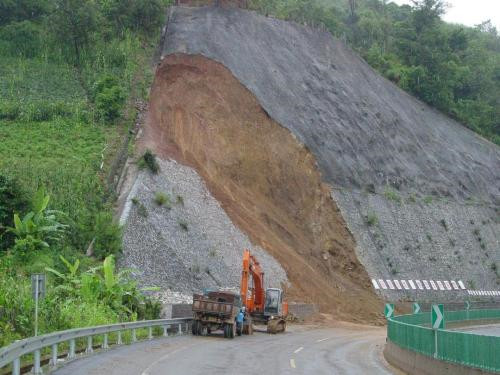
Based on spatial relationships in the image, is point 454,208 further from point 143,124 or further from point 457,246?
point 143,124

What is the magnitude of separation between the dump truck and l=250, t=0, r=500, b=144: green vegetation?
49.5m

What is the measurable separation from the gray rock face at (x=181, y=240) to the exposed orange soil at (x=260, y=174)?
1232mm

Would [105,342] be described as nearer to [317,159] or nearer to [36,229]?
[36,229]

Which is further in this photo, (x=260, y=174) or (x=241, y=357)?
(x=260, y=174)

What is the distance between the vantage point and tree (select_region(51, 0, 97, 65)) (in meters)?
54.7

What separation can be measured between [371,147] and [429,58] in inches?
1013

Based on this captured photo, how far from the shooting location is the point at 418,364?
19.1 meters

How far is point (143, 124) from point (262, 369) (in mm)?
30269

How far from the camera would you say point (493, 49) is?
140750 millimetres

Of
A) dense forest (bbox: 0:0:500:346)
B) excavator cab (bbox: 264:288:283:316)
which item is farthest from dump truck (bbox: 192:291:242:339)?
excavator cab (bbox: 264:288:283:316)

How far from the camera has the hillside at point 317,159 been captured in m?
45.6

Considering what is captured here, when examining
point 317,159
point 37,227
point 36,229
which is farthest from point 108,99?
point 36,229

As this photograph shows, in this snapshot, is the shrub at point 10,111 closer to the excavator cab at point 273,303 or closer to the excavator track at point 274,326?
the excavator cab at point 273,303

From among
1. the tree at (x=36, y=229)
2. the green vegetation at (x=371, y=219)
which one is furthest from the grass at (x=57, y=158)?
the green vegetation at (x=371, y=219)
